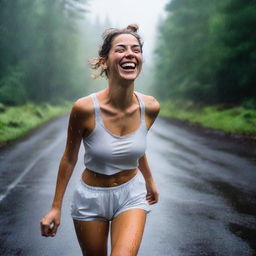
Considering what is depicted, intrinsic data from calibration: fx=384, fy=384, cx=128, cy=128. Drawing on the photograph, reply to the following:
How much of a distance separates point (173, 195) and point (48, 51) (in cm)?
3816

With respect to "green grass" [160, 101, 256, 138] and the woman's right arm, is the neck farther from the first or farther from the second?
"green grass" [160, 101, 256, 138]

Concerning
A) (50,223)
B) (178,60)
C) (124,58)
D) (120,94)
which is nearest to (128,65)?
(124,58)

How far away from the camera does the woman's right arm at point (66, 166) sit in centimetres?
260

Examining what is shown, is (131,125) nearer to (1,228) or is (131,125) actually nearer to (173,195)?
(1,228)

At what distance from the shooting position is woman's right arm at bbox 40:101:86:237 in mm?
2598

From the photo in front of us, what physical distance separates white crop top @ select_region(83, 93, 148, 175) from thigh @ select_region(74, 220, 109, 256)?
0.37 meters

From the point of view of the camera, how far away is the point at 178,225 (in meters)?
5.73

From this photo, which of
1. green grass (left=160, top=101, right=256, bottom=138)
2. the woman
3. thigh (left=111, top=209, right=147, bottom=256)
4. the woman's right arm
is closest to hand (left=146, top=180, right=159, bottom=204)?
the woman

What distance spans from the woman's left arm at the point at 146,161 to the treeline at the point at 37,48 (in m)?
27.5

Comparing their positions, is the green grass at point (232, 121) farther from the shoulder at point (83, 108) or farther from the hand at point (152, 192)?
the shoulder at point (83, 108)

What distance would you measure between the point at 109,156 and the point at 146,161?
612mm

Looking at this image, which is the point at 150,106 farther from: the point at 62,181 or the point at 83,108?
the point at 62,181

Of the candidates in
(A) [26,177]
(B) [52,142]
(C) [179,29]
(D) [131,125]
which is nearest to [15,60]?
(C) [179,29]

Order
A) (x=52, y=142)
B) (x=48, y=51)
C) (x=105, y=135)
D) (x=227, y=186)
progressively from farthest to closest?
(x=48, y=51) < (x=52, y=142) < (x=227, y=186) < (x=105, y=135)
